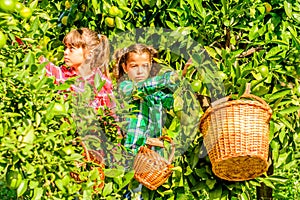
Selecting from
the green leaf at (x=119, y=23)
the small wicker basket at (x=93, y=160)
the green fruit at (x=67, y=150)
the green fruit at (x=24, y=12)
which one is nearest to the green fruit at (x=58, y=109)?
the green fruit at (x=67, y=150)

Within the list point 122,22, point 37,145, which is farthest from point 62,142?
point 122,22

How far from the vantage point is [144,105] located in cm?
264

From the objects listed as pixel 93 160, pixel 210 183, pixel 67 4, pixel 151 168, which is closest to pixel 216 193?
pixel 210 183

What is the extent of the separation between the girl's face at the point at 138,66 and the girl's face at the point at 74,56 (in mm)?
241

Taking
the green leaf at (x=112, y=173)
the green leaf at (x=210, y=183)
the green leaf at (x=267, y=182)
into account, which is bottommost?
the green leaf at (x=267, y=182)

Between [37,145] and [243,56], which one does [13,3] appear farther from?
[243,56]

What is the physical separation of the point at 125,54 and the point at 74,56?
247 mm

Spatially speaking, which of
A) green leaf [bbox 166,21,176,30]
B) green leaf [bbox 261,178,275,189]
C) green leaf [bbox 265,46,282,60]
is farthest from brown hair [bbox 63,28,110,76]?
green leaf [bbox 261,178,275,189]

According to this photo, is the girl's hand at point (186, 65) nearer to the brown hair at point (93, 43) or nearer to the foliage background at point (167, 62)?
the foliage background at point (167, 62)

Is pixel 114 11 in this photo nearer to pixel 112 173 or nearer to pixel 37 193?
pixel 112 173

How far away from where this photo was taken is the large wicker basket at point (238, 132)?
6.98 ft

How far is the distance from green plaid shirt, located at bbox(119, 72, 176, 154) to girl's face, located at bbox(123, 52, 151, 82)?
3.7 inches

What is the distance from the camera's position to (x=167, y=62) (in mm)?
2582

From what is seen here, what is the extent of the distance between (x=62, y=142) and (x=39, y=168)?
5.3 inches
